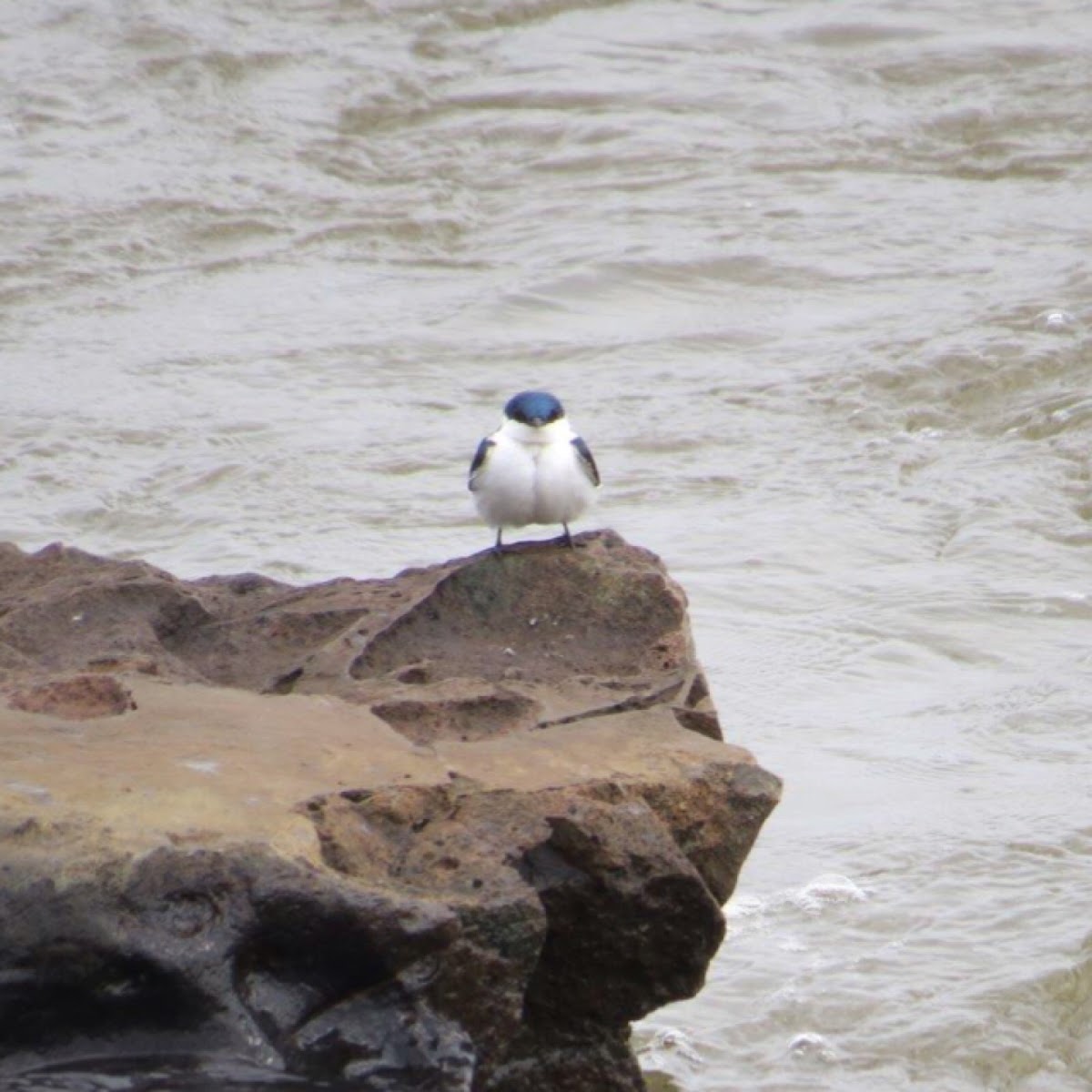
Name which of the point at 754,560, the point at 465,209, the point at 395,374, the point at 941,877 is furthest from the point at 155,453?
the point at 941,877

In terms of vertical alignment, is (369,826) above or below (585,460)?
above

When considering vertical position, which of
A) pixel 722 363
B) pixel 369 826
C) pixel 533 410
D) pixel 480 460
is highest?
pixel 369 826

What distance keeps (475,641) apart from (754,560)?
347 cm

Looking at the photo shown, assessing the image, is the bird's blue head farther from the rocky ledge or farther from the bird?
the rocky ledge

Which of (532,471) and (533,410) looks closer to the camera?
(532,471)

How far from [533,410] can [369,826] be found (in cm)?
243

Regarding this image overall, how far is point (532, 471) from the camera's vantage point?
19.1 ft

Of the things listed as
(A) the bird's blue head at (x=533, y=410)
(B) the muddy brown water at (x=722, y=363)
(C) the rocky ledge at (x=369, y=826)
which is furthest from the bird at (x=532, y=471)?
(B) the muddy brown water at (x=722, y=363)

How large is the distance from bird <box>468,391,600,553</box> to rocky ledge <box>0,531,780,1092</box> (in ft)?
2.99

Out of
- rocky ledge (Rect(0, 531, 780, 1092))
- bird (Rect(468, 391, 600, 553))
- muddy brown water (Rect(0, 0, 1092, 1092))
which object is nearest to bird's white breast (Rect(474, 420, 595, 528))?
bird (Rect(468, 391, 600, 553))

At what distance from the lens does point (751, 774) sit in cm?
405

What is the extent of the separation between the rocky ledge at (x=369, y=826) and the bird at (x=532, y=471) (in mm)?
913

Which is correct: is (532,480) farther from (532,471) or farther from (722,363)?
(722,363)

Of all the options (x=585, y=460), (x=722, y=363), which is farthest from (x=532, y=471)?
(x=722, y=363)
